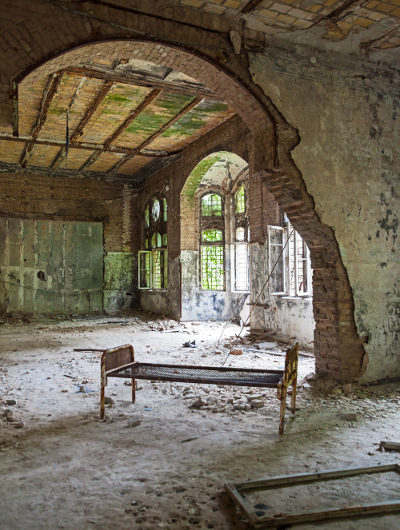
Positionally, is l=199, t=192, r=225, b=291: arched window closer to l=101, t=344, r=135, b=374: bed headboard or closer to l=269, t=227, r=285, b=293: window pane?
l=269, t=227, r=285, b=293: window pane

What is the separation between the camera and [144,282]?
560 inches

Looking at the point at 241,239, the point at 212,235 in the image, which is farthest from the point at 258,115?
the point at 212,235

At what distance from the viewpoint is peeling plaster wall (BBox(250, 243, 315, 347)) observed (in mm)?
7574

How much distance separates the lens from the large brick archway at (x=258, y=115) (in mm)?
4211

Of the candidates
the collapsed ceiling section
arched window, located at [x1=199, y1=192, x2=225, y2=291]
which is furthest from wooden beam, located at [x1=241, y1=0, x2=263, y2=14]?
arched window, located at [x1=199, y1=192, x2=225, y2=291]

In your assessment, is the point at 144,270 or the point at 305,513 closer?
the point at 305,513

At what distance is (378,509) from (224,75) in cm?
445

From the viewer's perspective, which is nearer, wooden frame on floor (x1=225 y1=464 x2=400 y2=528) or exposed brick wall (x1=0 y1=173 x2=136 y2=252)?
wooden frame on floor (x1=225 y1=464 x2=400 y2=528)

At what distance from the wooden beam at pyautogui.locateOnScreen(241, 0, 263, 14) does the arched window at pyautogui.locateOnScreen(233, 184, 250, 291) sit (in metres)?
6.76

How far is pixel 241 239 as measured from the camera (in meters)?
11.5

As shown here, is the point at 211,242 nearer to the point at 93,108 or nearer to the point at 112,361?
the point at 93,108

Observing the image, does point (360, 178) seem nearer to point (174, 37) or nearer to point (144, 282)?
point (174, 37)

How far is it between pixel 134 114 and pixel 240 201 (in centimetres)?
397

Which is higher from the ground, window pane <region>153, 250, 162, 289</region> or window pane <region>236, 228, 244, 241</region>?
window pane <region>236, 228, 244, 241</region>
